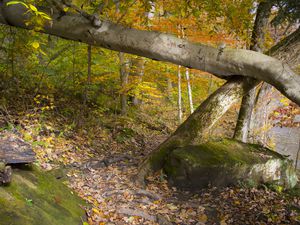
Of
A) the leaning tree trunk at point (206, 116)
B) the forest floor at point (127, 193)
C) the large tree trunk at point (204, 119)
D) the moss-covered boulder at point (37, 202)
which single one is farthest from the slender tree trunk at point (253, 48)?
the moss-covered boulder at point (37, 202)

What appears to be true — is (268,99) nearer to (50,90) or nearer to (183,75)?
(183,75)

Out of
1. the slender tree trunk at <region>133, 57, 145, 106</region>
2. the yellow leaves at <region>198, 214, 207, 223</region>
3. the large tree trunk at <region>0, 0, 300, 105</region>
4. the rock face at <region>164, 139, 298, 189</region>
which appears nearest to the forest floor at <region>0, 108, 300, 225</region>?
the yellow leaves at <region>198, 214, 207, 223</region>

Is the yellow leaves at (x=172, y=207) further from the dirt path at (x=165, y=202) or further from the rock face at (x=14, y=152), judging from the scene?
the rock face at (x=14, y=152)

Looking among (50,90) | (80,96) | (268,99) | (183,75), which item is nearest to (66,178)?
(50,90)

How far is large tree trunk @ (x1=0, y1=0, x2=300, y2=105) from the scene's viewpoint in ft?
19.2

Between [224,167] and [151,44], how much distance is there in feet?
9.84

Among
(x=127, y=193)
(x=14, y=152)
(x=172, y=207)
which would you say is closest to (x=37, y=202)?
(x=14, y=152)

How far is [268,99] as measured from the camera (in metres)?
10.0

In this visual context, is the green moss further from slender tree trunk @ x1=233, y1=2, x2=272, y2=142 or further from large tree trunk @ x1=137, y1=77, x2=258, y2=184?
slender tree trunk @ x1=233, y1=2, x2=272, y2=142

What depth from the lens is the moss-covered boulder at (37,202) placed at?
10.7 ft

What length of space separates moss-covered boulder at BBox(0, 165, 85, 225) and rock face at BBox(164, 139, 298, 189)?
7.53ft

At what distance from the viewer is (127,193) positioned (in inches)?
216

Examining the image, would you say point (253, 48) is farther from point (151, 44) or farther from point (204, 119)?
point (151, 44)

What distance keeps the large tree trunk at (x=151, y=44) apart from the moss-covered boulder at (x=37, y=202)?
2973 millimetres
